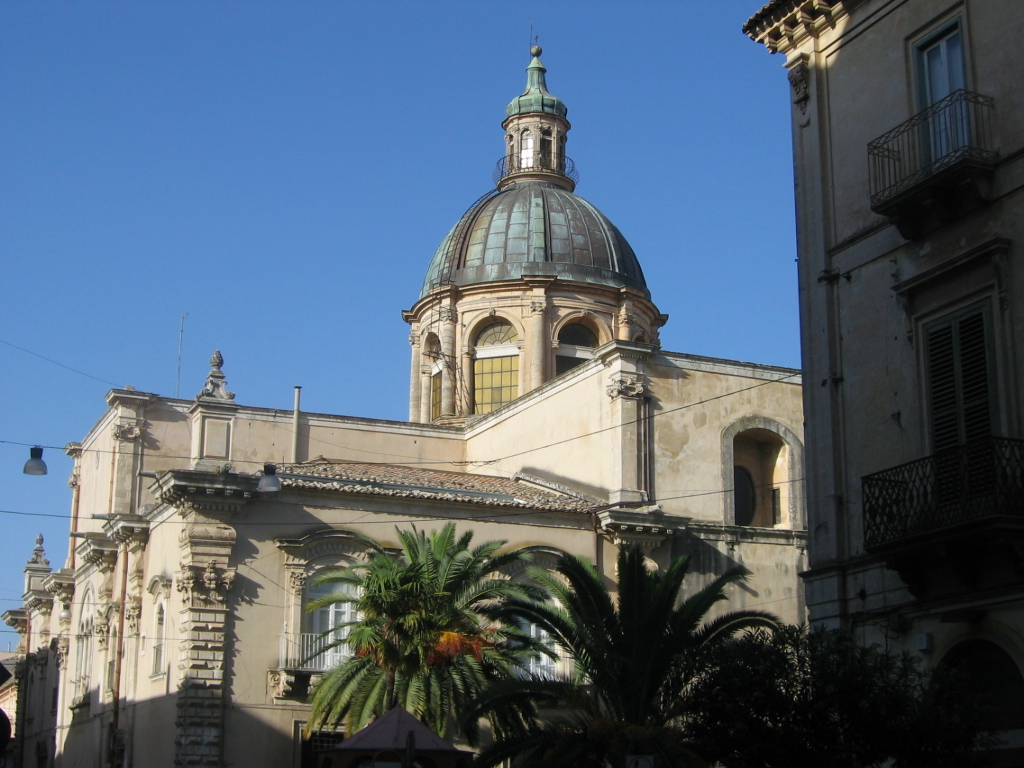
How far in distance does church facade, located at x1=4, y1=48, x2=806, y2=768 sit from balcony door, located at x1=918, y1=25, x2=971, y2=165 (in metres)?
13.9

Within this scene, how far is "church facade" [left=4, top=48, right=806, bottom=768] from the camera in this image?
28.3m

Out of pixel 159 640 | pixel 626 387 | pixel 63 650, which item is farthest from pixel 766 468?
pixel 63 650

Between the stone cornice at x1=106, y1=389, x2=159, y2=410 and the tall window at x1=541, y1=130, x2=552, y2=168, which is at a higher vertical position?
the tall window at x1=541, y1=130, x2=552, y2=168

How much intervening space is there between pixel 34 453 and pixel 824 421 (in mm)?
13452

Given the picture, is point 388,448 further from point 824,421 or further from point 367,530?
point 824,421

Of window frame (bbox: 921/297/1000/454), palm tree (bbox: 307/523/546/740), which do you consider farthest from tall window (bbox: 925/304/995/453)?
palm tree (bbox: 307/523/546/740)

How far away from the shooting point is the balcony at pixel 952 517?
564 inches

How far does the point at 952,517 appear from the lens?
1477cm

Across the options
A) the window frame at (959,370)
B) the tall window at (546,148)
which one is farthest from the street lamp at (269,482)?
the tall window at (546,148)

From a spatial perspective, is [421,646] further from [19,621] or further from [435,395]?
[19,621]

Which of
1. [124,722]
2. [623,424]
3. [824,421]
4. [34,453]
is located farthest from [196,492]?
[824,421]

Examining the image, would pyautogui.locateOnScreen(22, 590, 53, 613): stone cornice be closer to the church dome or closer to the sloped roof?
the church dome

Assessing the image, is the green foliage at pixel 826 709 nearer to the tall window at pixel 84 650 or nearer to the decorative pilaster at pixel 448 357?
the tall window at pixel 84 650

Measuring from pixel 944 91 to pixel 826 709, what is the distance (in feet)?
24.4
